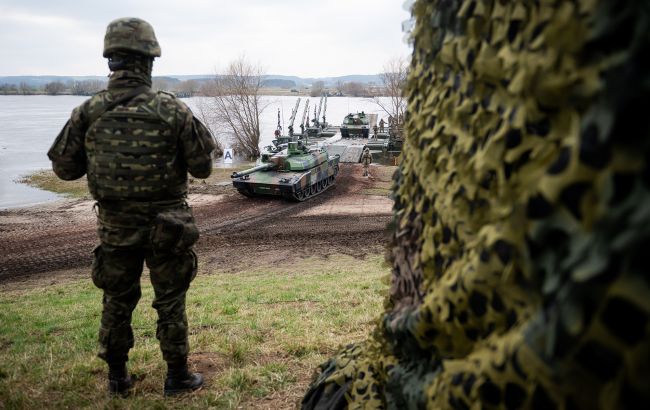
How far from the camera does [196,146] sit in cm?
363

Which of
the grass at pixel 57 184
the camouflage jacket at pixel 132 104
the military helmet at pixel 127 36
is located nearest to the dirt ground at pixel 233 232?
the grass at pixel 57 184

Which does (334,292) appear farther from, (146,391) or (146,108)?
(146,108)

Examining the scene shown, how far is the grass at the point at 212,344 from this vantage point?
357 cm

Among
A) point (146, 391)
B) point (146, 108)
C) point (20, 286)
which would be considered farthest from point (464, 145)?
point (20, 286)

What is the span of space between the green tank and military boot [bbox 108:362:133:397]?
45.3ft

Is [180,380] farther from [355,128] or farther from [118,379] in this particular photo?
[355,128]

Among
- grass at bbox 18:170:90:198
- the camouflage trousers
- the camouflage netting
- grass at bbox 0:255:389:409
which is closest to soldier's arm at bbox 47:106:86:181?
the camouflage trousers

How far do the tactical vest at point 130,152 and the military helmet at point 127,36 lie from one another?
1.12 ft

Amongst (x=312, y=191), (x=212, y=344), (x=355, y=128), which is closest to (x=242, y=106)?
(x=355, y=128)

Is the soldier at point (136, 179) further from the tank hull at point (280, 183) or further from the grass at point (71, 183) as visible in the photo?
the grass at point (71, 183)

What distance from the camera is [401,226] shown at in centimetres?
220

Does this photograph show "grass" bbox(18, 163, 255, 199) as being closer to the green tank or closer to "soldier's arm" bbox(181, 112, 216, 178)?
the green tank

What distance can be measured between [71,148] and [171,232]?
0.93 metres

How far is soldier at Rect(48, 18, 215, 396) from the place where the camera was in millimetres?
3557
